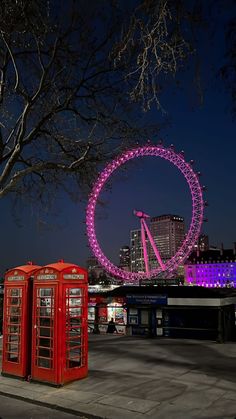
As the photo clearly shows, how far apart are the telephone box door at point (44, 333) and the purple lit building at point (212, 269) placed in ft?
527

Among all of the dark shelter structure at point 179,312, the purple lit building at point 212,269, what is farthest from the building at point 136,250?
the dark shelter structure at point 179,312

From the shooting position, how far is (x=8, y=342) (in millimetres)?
9867

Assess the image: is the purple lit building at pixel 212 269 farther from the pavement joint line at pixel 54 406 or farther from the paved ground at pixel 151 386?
the pavement joint line at pixel 54 406

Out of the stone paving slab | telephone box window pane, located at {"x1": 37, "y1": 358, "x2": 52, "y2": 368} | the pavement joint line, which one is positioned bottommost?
the pavement joint line

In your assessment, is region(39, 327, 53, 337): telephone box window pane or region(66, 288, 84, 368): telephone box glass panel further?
region(66, 288, 84, 368): telephone box glass panel

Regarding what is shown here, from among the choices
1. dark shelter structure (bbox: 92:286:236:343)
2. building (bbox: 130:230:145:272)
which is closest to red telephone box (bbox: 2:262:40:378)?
dark shelter structure (bbox: 92:286:236:343)

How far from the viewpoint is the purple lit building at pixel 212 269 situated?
16956 centimetres

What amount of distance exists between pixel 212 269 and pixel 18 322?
17308 cm

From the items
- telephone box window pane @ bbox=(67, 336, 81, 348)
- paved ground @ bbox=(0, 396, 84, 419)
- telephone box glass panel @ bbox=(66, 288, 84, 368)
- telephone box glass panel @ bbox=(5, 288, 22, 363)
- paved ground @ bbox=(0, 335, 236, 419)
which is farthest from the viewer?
telephone box glass panel @ bbox=(5, 288, 22, 363)

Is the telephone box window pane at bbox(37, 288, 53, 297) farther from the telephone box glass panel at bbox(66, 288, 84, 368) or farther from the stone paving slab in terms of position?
the stone paving slab

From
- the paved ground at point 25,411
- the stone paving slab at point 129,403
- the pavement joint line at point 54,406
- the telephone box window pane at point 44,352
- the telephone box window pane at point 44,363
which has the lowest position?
the paved ground at point 25,411

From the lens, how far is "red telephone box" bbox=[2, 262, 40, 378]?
31.3ft

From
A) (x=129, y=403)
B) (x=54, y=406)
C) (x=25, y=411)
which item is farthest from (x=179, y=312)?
(x=25, y=411)

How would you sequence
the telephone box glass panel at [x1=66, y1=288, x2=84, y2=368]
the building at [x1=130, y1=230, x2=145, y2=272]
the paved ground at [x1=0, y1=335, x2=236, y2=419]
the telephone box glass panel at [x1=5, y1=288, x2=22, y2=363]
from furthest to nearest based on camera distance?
the building at [x1=130, y1=230, x2=145, y2=272]
the telephone box glass panel at [x1=5, y1=288, x2=22, y2=363]
the telephone box glass panel at [x1=66, y1=288, x2=84, y2=368]
the paved ground at [x1=0, y1=335, x2=236, y2=419]
